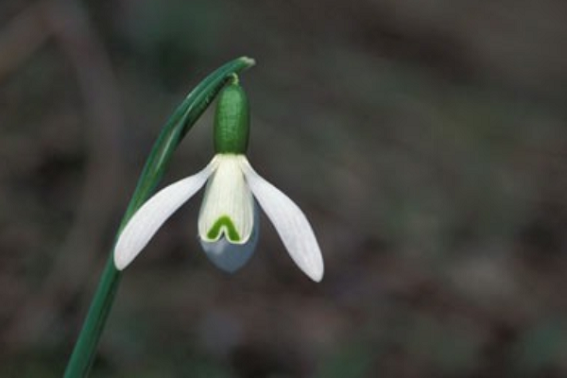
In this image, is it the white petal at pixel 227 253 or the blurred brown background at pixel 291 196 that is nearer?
the white petal at pixel 227 253

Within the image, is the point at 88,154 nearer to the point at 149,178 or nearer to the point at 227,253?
the point at 227,253

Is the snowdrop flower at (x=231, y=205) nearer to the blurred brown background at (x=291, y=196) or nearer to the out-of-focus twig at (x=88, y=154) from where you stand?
the blurred brown background at (x=291, y=196)

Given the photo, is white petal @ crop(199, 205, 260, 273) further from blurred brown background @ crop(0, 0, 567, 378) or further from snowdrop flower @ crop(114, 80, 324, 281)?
blurred brown background @ crop(0, 0, 567, 378)

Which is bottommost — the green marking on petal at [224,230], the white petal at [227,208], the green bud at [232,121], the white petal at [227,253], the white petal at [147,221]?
the white petal at [147,221]

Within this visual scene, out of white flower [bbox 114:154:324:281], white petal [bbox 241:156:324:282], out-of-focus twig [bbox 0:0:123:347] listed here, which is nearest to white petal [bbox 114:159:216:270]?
white flower [bbox 114:154:324:281]

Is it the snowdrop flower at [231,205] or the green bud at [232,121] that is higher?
the green bud at [232,121]

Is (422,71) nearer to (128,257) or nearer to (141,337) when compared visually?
(141,337)

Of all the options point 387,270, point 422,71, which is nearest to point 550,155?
point 422,71

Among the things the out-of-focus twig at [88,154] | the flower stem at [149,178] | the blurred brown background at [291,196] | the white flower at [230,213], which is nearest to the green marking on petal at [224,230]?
the white flower at [230,213]
